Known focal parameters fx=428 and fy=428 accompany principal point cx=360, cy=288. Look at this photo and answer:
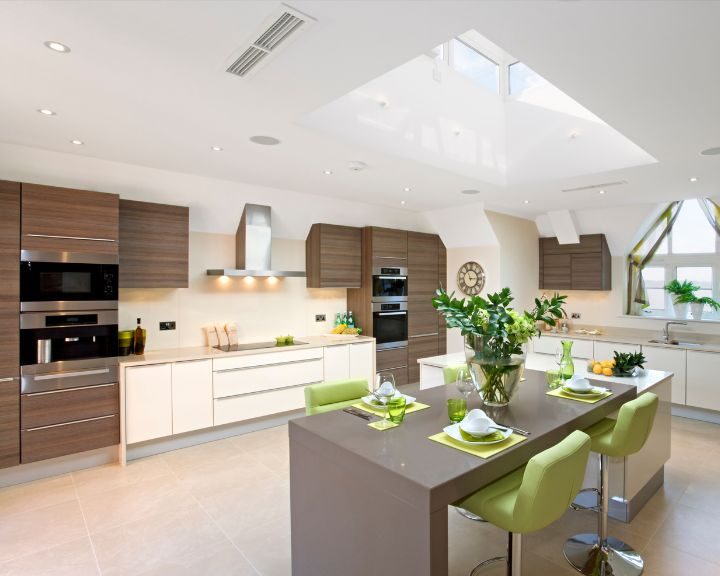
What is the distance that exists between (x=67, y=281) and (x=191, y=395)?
1.41 meters

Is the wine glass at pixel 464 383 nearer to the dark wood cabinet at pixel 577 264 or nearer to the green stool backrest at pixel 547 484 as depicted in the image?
the green stool backrest at pixel 547 484

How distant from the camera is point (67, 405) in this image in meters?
3.39

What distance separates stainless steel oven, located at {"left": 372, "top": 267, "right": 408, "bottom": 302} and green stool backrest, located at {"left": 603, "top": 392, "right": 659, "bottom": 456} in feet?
12.0

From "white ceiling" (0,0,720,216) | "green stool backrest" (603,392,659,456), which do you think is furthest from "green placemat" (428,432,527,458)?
"white ceiling" (0,0,720,216)

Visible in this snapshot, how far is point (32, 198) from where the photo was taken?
323 centimetres

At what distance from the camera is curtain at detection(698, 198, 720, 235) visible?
536 centimetres

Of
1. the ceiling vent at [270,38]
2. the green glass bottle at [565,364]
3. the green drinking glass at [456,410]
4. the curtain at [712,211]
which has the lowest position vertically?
the green drinking glass at [456,410]

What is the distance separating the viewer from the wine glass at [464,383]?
2256 millimetres

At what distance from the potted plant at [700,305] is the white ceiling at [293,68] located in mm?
2422

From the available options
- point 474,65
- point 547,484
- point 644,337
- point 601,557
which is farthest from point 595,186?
point 547,484

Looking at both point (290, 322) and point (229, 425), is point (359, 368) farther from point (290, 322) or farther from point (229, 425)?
point (229, 425)

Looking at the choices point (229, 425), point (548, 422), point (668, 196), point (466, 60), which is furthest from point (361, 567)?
point (668, 196)

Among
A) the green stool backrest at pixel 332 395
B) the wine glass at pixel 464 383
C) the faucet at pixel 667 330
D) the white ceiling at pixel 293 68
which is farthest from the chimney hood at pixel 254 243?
the faucet at pixel 667 330

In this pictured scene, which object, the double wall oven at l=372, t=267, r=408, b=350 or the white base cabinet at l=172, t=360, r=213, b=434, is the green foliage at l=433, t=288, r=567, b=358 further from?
the double wall oven at l=372, t=267, r=408, b=350
